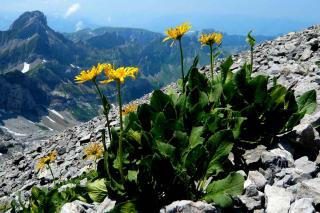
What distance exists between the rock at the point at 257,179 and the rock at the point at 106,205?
1701 millimetres

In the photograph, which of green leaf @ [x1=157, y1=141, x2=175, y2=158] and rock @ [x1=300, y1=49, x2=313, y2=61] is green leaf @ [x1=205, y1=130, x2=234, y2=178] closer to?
green leaf @ [x1=157, y1=141, x2=175, y2=158]

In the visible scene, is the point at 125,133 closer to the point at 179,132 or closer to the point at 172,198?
the point at 179,132

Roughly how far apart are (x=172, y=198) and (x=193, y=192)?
0.26 metres

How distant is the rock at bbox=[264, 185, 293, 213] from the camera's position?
4.50m

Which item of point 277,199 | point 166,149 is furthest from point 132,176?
point 277,199

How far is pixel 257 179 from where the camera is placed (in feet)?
17.0

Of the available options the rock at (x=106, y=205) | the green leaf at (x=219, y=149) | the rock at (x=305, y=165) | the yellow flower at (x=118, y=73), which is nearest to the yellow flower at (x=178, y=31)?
the green leaf at (x=219, y=149)

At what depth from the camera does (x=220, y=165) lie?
16.9ft

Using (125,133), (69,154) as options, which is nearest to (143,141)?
(125,133)

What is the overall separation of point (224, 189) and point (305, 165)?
1359 mm

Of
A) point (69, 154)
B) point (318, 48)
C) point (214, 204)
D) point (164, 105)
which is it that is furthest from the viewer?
point (69, 154)

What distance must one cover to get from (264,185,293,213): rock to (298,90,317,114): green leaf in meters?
2.10

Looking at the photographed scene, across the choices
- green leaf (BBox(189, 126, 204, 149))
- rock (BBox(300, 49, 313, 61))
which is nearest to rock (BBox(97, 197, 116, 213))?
green leaf (BBox(189, 126, 204, 149))

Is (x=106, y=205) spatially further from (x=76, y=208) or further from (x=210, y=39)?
(x=210, y=39)
